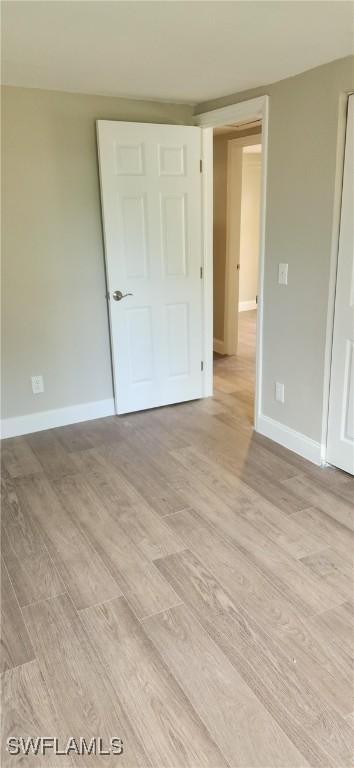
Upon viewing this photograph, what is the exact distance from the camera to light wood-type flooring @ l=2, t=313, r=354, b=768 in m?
1.56

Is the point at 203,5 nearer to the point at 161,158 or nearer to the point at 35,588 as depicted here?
the point at 161,158

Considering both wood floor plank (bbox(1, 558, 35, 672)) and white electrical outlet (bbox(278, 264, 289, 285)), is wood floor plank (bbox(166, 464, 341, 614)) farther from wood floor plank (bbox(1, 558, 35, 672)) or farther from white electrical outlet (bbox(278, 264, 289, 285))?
white electrical outlet (bbox(278, 264, 289, 285))

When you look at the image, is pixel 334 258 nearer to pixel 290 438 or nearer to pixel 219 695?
pixel 290 438

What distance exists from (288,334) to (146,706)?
2.20m

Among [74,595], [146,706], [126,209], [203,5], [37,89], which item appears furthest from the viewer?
[126,209]

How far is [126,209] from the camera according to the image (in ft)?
→ 11.6

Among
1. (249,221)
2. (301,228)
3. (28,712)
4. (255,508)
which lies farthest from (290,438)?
(249,221)

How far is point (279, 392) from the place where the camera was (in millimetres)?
3377

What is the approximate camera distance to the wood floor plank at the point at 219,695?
1488 mm

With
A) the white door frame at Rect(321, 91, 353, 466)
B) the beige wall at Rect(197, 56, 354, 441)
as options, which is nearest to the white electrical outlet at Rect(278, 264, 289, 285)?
the beige wall at Rect(197, 56, 354, 441)

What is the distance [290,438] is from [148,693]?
197 centimetres

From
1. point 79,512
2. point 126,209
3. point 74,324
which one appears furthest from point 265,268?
point 79,512

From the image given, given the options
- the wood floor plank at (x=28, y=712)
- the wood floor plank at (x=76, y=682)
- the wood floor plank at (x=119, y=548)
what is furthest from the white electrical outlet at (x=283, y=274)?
the wood floor plank at (x=28, y=712)

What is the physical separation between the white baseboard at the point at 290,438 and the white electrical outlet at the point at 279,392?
0.17m
